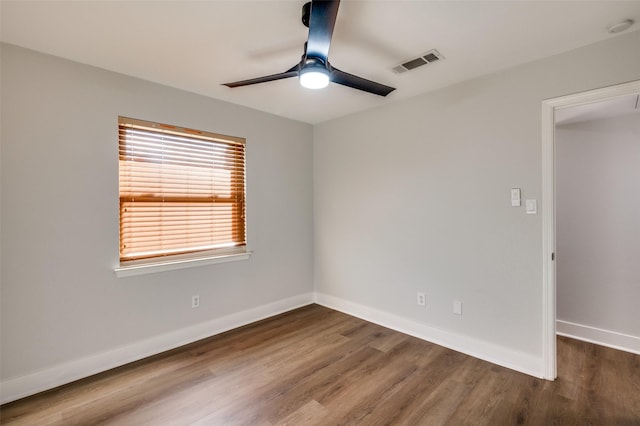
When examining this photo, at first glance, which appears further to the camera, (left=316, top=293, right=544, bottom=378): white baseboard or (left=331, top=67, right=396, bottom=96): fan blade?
(left=316, top=293, right=544, bottom=378): white baseboard

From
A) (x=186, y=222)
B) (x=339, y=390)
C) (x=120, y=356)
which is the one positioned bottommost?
(x=339, y=390)

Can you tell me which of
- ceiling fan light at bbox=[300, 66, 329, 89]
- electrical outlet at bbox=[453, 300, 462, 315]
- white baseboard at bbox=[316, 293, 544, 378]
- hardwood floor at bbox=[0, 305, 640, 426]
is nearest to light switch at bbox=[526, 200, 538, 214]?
electrical outlet at bbox=[453, 300, 462, 315]

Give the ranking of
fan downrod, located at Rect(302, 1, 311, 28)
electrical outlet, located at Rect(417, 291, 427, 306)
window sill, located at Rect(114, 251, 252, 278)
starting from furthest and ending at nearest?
electrical outlet, located at Rect(417, 291, 427, 306) < window sill, located at Rect(114, 251, 252, 278) < fan downrod, located at Rect(302, 1, 311, 28)

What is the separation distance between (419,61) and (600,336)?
3.14 m

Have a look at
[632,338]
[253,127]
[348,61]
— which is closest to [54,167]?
[253,127]

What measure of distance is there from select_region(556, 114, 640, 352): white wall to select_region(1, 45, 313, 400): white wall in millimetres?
3648

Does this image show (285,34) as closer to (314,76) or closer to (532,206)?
(314,76)

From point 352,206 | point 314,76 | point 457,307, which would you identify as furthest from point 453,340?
point 314,76

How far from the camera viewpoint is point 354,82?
84.2 inches

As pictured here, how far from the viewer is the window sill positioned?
2564mm

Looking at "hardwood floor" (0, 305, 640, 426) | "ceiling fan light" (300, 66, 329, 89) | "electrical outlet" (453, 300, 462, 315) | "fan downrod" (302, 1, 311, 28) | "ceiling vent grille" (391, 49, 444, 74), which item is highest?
"ceiling vent grille" (391, 49, 444, 74)

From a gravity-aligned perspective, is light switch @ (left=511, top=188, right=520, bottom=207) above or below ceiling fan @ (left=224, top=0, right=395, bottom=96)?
below

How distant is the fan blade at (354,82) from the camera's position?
198 centimetres

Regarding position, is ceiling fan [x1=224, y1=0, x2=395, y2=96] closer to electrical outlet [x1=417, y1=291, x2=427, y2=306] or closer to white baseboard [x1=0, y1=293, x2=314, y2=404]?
electrical outlet [x1=417, y1=291, x2=427, y2=306]
